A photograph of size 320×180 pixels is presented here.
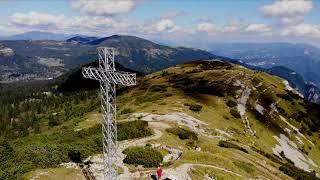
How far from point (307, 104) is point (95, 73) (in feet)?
506

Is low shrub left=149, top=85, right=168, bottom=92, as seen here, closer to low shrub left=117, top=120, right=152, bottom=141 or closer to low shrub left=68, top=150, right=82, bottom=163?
low shrub left=117, top=120, right=152, bottom=141

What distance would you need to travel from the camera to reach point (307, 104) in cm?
17875

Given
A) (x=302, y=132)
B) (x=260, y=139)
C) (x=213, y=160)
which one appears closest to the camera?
(x=213, y=160)

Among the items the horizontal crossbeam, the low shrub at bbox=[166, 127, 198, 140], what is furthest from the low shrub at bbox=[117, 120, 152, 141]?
the horizontal crossbeam

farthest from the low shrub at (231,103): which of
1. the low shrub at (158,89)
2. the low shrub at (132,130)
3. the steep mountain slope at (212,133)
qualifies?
the low shrub at (132,130)

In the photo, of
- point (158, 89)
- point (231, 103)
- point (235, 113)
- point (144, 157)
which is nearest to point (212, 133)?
point (235, 113)

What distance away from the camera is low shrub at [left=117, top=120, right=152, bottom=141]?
80.2 m

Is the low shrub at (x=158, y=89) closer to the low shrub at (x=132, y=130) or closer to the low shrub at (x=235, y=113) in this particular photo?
the low shrub at (x=235, y=113)

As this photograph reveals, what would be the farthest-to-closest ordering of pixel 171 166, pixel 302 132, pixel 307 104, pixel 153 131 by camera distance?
1. pixel 307 104
2. pixel 302 132
3. pixel 153 131
4. pixel 171 166

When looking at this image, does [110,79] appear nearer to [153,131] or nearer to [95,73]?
[95,73]

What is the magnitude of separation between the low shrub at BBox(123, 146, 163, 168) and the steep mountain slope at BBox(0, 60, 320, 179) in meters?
0.69

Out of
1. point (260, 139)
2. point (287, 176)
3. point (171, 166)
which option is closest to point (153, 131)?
point (171, 166)

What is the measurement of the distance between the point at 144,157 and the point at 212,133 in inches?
1670

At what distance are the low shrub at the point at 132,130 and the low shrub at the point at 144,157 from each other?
1285cm
